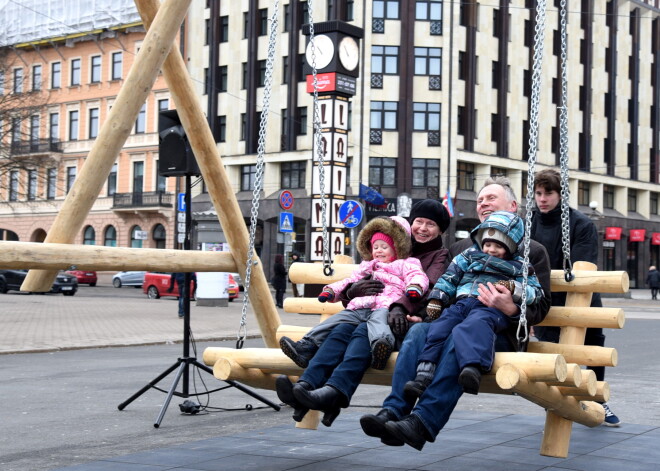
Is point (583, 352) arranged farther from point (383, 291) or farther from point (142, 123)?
point (142, 123)

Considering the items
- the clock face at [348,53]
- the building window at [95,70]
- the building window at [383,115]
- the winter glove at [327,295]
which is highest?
the building window at [95,70]

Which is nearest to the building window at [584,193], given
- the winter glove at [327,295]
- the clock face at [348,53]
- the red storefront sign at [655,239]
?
the red storefront sign at [655,239]

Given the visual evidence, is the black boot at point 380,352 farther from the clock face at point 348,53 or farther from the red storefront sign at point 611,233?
the red storefront sign at point 611,233

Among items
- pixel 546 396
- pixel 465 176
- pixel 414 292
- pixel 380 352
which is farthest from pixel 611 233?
pixel 546 396

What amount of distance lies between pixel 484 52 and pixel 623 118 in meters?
14.0

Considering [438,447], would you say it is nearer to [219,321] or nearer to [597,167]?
[219,321]

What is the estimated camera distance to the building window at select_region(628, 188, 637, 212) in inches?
2509

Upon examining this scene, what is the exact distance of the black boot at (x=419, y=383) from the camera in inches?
200

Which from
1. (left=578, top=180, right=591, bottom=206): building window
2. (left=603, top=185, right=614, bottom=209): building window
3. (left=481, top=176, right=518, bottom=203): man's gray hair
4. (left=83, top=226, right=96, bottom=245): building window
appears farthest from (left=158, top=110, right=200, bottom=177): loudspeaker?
(left=603, top=185, right=614, bottom=209): building window

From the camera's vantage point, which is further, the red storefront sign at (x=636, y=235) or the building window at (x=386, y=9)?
the red storefront sign at (x=636, y=235)

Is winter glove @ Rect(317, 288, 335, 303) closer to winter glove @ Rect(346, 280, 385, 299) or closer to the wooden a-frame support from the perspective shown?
winter glove @ Rect(346, 280, 385, 299)

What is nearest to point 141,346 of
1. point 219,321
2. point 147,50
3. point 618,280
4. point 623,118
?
point 219,321

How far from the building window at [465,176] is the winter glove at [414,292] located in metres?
46.5

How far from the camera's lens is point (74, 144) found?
6112cm
